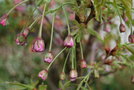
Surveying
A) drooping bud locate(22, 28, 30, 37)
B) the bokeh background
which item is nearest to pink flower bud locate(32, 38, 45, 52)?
drooping bud locate(22, 28, 30, 37)

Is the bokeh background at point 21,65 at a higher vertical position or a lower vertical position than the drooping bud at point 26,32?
lower

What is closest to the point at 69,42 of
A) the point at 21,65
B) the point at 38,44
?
the point at 38,44

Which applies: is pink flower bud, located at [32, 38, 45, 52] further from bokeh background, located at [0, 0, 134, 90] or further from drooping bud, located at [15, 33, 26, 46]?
bokeh background, located at [0, 0, 134, 90]

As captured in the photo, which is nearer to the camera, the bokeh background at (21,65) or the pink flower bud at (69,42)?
the pink flower bud at (69,42)

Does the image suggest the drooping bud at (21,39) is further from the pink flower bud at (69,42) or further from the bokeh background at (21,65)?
the bokeh background at (21,65)

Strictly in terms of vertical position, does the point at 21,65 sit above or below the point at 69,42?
below

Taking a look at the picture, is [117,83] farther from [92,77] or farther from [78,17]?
[78,17]

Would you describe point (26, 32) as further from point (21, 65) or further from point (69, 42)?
point (21, 65)

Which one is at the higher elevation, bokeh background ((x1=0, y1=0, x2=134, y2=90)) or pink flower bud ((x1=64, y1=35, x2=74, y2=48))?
pink flower bud ((x1=64, y1=35, x2=74, y2=48))

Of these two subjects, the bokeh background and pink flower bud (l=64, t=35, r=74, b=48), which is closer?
pink flower bud (l=64, t=35, r=74, b=48)

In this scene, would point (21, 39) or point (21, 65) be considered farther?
point (21, 65)

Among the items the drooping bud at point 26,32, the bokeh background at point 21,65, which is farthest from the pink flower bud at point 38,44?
the bokeh background at point 21,65
